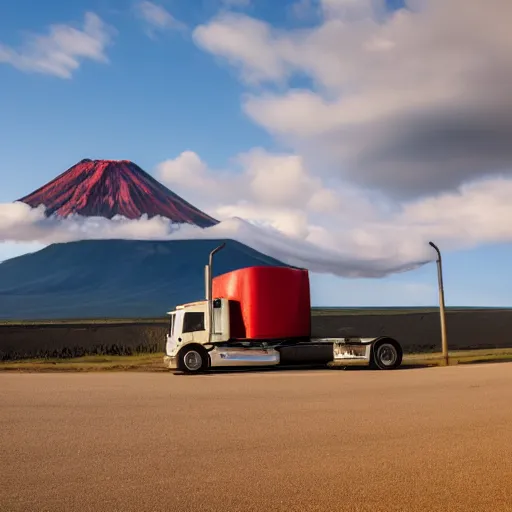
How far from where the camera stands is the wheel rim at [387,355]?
80.2ft

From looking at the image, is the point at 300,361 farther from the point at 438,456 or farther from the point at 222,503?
the point at 222,503

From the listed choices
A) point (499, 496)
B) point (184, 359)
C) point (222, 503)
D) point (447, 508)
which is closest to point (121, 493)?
point (222, 503)

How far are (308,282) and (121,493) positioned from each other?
61.0 feet

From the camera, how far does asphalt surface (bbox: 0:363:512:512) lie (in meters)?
7.14

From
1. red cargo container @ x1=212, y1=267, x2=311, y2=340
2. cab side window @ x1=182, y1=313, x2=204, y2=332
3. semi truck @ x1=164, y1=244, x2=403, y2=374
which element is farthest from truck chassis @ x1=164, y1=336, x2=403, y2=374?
cab side window @ x1=182, y1=313, x2=204, y2=332

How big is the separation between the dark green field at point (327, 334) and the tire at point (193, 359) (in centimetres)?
1950

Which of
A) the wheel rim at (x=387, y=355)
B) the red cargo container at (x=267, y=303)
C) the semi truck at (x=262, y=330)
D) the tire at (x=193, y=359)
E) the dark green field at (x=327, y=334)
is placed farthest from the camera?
the dark green field at (x=327, y=334)

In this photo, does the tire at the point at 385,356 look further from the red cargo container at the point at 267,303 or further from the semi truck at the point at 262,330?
the red cargo container at the point at 267,303

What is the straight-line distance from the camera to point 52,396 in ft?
52.8

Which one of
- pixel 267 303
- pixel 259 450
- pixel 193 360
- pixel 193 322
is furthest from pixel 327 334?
pixel 259 450

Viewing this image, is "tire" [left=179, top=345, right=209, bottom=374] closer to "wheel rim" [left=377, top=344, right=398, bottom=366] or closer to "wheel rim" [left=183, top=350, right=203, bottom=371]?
"wheel rim" [left=183, top=350, right=203, bottom=371]

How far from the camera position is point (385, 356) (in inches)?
966

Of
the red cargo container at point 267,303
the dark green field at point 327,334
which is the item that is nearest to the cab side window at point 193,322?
the red cargo container at point 267,303

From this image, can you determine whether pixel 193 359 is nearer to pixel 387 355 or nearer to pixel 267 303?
pixel 267 303
